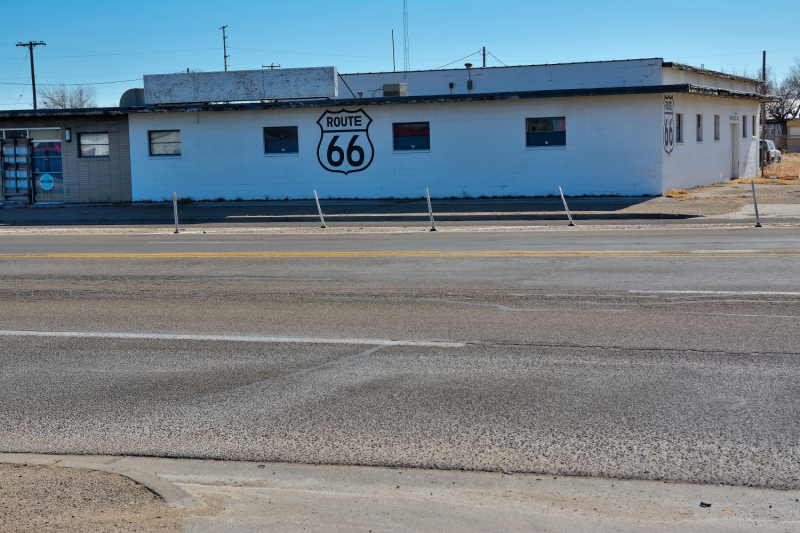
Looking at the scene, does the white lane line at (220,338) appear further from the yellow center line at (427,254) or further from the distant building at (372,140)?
the distant building at (372,140)

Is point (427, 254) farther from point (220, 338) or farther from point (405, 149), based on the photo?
point (405, 149)

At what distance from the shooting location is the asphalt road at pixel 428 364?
4977mm

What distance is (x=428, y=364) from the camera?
268 inches

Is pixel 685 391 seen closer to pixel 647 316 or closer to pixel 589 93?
pixel 647 316

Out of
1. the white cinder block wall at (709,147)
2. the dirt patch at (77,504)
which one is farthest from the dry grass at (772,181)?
the dirt patch at (77,504)

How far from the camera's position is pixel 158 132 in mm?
31391

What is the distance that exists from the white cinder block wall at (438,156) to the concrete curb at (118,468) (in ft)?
80.8

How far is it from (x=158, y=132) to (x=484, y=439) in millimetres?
28822

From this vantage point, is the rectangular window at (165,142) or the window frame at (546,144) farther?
the rectangular window at (165,142)

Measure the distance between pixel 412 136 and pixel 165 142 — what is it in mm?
9761

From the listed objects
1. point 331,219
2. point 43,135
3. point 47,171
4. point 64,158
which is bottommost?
point 331,219

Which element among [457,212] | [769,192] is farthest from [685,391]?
[769,192]

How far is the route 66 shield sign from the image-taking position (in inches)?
1166

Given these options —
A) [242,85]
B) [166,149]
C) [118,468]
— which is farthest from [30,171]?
[118,468]
